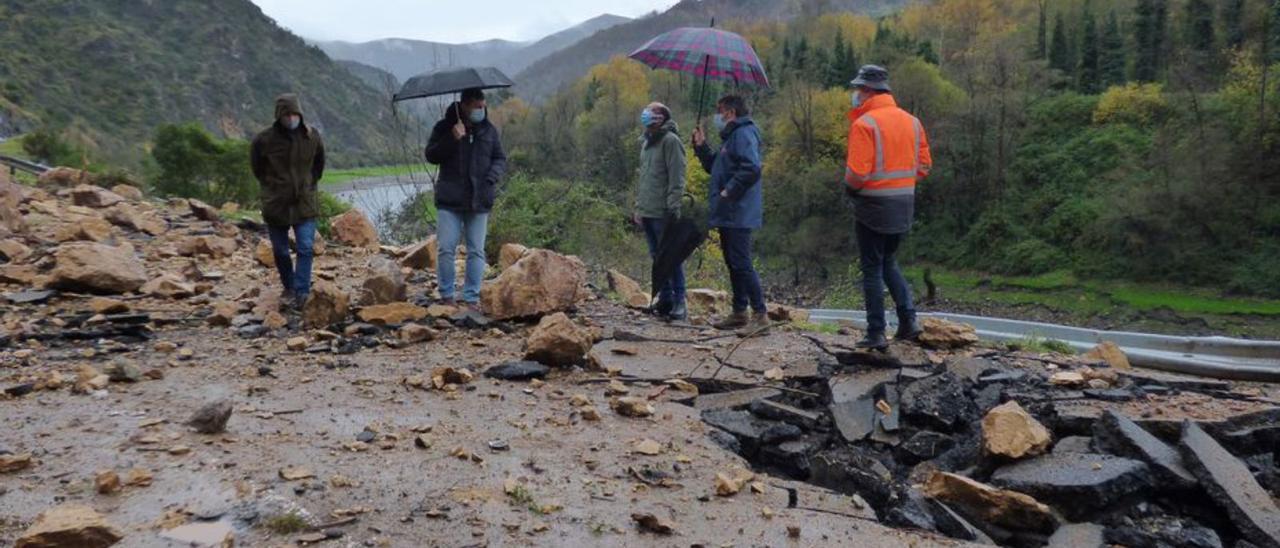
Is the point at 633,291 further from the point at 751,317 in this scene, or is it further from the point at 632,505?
the point at 632,505

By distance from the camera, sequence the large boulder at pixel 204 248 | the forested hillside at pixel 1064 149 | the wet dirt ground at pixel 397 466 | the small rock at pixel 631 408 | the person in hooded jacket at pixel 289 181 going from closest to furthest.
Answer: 1. the wet dirt ground at pixel 397 466
2. the small rock at pixel 631 408
3. the person in hooded jacket at pixel 289 181
4. the large boulder at pixel 204 248
5. the forested hillside at pixel 1064 149

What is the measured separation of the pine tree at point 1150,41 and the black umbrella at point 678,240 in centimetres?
6103

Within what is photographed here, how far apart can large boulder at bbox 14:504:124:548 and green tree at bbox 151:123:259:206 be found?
17.1 meters

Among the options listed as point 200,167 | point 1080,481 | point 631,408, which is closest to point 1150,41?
point 200,167

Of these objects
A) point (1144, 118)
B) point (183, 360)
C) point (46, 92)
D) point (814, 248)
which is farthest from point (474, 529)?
point (46, 92)

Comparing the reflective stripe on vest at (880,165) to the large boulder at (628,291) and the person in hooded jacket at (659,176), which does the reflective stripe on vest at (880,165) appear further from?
the large boulder at (628,291)

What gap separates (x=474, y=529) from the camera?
3.43 metres

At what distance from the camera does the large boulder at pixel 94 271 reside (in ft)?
22.9

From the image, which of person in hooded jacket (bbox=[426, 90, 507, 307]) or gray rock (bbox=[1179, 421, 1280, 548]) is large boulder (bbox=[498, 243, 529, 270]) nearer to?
person in hooded jacket (bbox=[426, 90, 507, 307])

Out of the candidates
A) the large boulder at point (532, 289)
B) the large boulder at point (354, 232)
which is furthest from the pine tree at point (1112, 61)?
the large boulder at point (532, 289)

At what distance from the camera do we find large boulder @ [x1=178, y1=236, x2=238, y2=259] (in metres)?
9.23

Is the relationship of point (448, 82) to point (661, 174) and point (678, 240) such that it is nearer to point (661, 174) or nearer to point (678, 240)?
point (661, 174)

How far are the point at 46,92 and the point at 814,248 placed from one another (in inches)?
2101

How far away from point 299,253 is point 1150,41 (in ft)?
211
